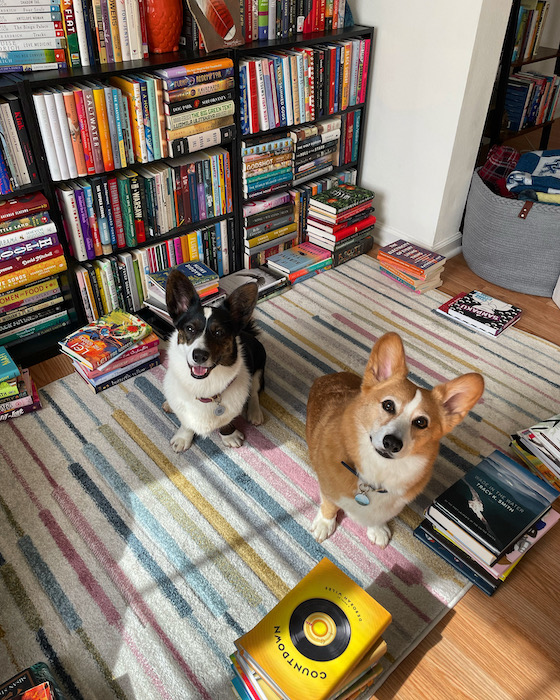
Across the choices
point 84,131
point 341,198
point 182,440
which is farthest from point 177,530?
point 341,198

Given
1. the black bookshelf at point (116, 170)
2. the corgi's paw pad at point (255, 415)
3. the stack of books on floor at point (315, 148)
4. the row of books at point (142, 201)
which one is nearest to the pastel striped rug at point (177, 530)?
the corgi's paw pad at point (255, 415)

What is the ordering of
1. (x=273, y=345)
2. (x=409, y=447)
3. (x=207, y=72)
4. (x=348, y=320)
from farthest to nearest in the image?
(x=348, y=320) < (x=273, y=345) < (x=207, y=72) < (x=409, y=447)

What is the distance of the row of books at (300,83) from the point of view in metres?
2.54

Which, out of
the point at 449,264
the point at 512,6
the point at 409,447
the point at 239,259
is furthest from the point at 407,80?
the point at 409,447

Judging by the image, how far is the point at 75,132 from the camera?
6.72 feet

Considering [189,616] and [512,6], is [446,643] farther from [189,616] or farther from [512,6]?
[512,6]

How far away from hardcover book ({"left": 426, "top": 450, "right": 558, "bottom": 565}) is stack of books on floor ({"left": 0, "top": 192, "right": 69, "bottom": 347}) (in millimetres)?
1763

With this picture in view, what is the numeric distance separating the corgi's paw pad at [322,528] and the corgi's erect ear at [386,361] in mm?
562

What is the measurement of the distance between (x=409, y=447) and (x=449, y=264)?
212cm

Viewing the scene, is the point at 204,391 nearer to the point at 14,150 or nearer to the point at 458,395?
the point at 458,395

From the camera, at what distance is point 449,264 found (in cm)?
322

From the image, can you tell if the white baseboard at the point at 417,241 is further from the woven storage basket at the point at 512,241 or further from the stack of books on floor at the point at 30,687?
the stack of books on floor at the point at 30,687

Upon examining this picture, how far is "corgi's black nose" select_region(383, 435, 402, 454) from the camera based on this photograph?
4.39 feet

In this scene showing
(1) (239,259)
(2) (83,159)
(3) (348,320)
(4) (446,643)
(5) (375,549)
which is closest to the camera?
(4) (446,643)
